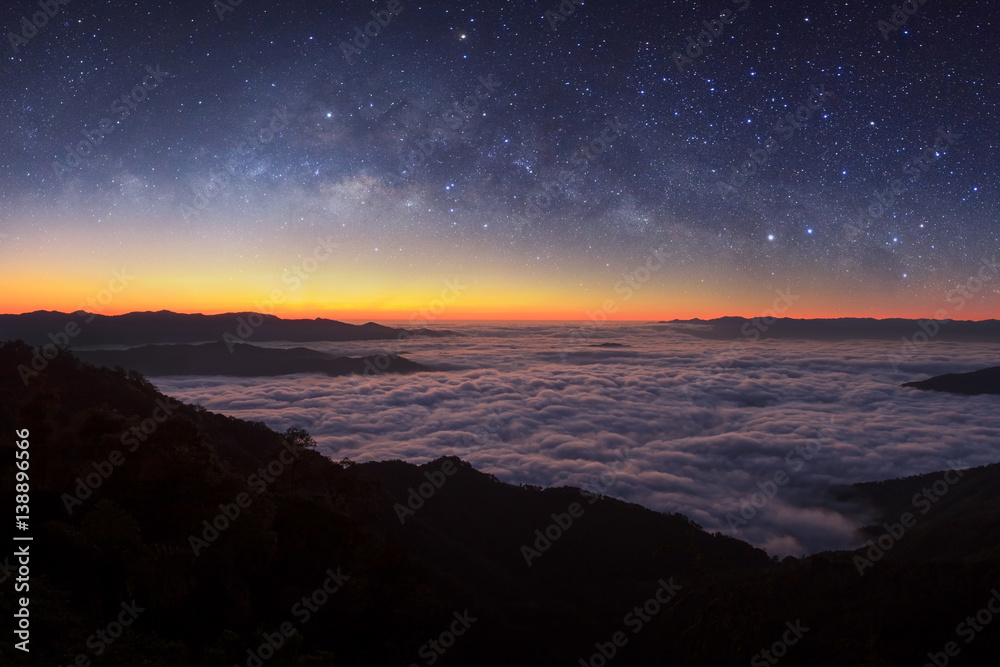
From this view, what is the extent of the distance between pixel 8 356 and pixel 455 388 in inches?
5369

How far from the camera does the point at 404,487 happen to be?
55.2 m

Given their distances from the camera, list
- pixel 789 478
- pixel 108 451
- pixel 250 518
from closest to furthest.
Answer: pixel 108 451
pixel 250 518
pixel 789 478

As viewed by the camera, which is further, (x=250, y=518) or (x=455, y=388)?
(x=455, y=388)

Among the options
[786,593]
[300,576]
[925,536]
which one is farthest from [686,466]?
[300,576]

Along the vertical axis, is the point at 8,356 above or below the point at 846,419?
above

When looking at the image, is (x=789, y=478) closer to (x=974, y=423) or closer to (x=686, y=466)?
(x=686, y=466)

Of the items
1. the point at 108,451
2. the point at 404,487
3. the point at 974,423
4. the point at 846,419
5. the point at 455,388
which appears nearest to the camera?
the point at 108,451

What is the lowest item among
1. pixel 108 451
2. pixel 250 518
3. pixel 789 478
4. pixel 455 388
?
pixel 789 478

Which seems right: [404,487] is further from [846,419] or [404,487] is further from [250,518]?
[846,419]

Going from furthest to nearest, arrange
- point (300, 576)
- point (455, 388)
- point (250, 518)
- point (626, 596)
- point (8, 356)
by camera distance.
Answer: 1. point (455, 388)
2. point (8, 356)
3. point (626, 596)
4. point (300, 576)
5. point (250, 518)

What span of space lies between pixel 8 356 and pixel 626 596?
52.8m

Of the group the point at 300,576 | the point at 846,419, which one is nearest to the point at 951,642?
the point at 300,576

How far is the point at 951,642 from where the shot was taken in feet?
68.3

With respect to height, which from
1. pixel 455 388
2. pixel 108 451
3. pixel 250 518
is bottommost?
pixel 455 388
